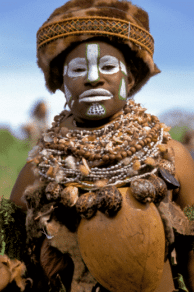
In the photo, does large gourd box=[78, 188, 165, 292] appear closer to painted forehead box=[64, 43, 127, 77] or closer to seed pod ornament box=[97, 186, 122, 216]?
seed pod ornament box=[97, 186, 122, 216]

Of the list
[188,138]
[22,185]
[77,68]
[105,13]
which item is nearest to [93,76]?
[77,68]

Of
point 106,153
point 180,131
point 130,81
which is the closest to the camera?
point 106,153

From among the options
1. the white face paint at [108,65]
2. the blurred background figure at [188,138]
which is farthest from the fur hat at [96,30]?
the blurred background figure at [188,138]

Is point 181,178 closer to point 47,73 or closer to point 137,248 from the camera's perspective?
point 137,248

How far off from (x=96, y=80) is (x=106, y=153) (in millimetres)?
400

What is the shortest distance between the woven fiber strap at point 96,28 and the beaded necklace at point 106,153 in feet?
1.45

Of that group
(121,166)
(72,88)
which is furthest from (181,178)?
(72,88)

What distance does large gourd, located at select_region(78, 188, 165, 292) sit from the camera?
1.34m

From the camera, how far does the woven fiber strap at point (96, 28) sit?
5.44ft

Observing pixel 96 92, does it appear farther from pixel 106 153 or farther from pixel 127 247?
pixel 127 247

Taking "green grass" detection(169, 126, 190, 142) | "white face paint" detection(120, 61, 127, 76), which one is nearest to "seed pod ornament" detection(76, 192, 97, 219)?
"white face paint" detection(120, 61, 127, 76)

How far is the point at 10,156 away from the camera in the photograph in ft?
14.8

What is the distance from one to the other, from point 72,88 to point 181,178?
82 centimetres

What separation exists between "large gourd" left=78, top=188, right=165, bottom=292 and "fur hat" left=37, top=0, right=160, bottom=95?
2.91ft
